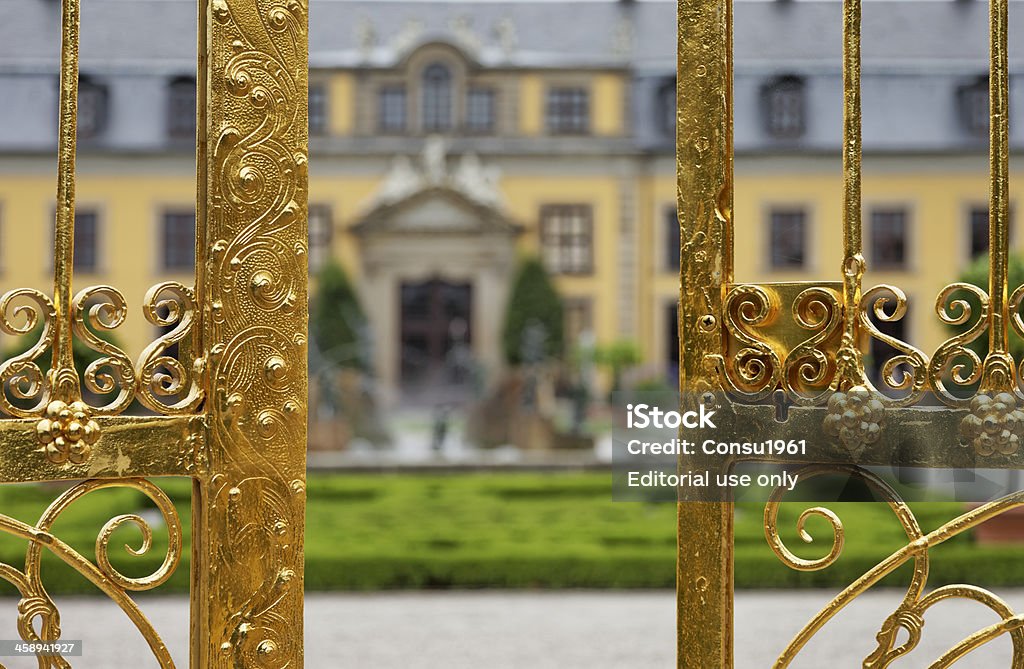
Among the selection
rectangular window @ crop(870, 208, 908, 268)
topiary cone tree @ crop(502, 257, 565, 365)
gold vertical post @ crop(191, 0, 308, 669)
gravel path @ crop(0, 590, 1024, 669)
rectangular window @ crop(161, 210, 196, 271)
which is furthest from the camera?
topiary cone tree @ crop(502, 257, 565, 365)

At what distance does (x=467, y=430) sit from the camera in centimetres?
1050

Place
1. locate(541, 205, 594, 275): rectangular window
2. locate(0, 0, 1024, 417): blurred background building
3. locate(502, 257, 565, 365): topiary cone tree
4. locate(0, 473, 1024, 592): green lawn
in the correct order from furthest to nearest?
locate(541, 205, 594, 275): rectangular window
locate(0, 0, 1024, 417): blurred background building
locate(502, 257, 565, 365): topiary cone tree
locate(0, 473, 1024, 592): green lawn

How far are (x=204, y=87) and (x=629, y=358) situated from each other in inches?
450

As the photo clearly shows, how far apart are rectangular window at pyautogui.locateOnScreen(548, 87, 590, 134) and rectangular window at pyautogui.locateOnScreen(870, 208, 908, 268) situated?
4869mm

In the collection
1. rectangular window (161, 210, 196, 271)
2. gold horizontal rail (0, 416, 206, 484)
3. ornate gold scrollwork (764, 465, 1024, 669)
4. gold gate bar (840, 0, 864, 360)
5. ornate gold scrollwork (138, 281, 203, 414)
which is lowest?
ornate gold scrollwork (764, 465, 1024, 669)

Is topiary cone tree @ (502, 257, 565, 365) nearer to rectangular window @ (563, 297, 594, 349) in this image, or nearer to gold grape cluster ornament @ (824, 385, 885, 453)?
rectangular window @ (563, 297, 594, 349)

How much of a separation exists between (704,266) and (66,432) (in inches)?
36.3

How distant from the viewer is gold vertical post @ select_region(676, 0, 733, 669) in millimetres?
1336

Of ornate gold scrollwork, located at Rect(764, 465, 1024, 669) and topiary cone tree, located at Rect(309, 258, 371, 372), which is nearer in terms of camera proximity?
ornate gold scrollwork, located at Rect(764, 465, 1024, 669)

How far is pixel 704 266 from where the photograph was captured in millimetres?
1345

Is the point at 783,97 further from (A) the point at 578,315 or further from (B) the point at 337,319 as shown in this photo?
(A) the point at 578,315

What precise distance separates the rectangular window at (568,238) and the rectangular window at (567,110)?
129cm

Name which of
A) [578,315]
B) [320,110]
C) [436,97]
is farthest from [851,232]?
[436,97]

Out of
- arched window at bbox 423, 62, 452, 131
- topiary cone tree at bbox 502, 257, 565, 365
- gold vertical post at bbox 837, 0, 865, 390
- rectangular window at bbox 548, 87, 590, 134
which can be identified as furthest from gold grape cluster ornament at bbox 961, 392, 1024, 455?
arched window at bbox 423, 62, 452, 131
